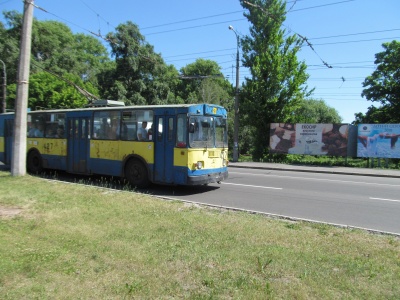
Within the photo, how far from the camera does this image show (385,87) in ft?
120

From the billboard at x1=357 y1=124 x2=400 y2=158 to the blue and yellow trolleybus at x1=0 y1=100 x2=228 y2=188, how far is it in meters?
12.8

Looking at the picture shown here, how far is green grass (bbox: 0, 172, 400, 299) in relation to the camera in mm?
3934

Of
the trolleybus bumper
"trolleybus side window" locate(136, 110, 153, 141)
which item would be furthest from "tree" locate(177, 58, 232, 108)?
the trolleybus bumper

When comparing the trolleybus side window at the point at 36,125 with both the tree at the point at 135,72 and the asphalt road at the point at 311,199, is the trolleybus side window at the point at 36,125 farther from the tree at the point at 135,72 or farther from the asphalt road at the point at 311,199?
the tree at the point at 135,72

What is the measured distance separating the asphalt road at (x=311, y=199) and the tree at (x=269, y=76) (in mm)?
12845

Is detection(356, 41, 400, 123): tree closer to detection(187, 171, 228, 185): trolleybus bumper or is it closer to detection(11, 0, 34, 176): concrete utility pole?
detection(187, 171, 228, 185): trolleybus bumper

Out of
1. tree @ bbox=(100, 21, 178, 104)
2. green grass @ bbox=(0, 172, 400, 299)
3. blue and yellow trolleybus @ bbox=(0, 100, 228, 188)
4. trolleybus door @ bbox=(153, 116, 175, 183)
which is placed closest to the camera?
green grass @ bbox=(0, 172, 400, 299)

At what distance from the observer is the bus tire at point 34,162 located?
15545 millimetres

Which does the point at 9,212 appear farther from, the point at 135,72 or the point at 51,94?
the point at 135,72

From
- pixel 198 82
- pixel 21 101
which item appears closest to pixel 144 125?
pixel 21 101

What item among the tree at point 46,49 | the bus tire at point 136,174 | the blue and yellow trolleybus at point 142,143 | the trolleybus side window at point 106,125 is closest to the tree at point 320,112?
the tree at point 46,49

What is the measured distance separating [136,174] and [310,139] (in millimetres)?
14881

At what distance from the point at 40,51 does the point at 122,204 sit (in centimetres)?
4492

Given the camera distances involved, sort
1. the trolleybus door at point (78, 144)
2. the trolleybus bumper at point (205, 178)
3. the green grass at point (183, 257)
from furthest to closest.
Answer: the trolleybus door at point (78, 144) < the trolleybus bumper at point (205, 178) < the green grass at point (183, 257)
